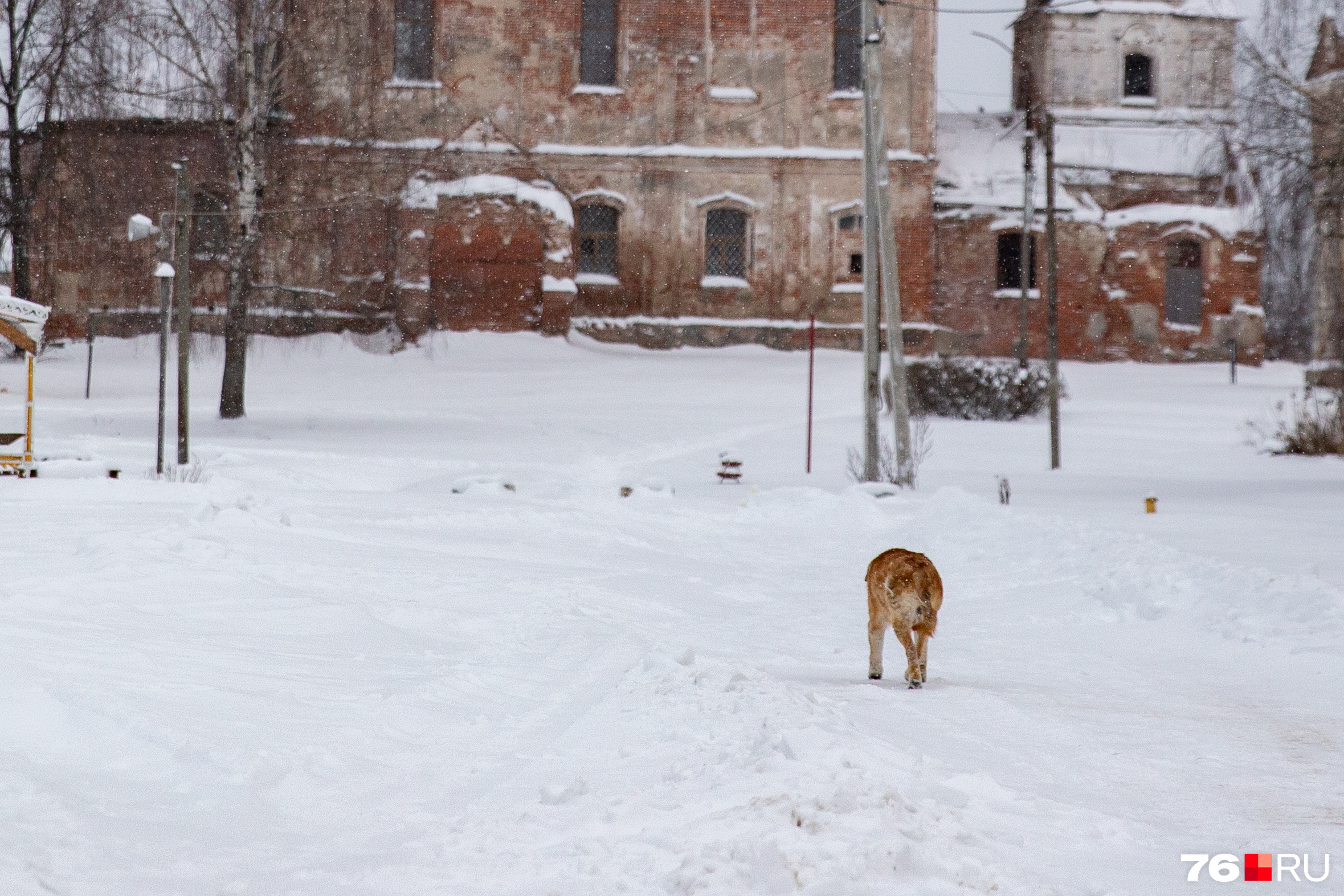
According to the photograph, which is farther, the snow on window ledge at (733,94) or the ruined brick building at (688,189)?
the snow on window ledge at (733,94)

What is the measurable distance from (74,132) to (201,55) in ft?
25.6

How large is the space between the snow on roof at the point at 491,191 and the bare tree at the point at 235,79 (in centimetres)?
888

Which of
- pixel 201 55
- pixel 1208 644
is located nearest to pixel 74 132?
pixel 201 55

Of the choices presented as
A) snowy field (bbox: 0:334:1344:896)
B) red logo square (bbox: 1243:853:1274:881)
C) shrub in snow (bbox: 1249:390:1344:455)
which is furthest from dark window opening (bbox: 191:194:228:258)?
red logo square (bbox: 1243:853:1274:881)

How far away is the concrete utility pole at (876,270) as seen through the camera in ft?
58.1

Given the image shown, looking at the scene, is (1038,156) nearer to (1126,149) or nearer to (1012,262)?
(1126,149)

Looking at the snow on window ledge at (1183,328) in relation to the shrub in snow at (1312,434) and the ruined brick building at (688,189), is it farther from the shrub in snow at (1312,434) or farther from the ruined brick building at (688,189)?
the shrub in snow at (1312,434)

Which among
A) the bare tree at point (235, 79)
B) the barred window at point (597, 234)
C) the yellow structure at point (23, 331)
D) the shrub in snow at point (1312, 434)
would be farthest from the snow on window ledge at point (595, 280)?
the yellow structure at point (23, 331)

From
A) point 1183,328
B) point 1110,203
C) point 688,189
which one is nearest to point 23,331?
point 688,189

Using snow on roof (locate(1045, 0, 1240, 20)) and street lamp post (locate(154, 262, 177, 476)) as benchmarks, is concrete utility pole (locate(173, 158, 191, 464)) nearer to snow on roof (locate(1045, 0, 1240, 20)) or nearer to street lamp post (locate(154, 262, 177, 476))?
street lamp post (locate(154, 262, 177, 476))

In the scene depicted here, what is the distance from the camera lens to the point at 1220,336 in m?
39.5

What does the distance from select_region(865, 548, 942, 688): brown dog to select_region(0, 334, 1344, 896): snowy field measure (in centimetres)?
19

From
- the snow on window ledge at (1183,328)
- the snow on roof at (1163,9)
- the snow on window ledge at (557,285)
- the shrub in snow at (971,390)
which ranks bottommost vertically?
the shrub in snow at (971,390)

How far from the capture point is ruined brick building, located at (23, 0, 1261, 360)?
33.9 metres
